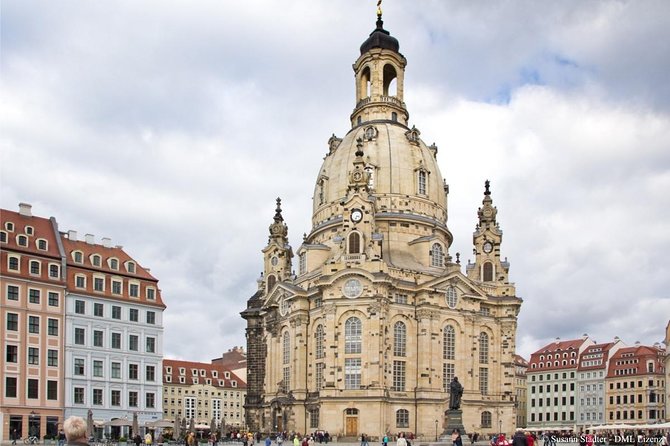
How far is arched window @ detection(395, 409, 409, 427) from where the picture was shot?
3255 inches

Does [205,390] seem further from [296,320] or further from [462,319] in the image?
[462,319]

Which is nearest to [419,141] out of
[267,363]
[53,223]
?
[267,363]

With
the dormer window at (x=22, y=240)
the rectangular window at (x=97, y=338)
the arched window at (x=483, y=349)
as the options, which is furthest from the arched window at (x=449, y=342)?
the dormer window at (x=22, y=240)

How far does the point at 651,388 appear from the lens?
→ 392 ft

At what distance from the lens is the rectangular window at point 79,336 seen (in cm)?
7244

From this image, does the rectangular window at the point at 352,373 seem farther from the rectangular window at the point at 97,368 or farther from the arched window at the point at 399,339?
the rectangular window at the point at 97,368

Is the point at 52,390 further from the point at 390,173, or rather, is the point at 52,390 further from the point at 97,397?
the point at 390,173

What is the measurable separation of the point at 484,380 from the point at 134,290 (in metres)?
39.7

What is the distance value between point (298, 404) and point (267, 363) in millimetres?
11125

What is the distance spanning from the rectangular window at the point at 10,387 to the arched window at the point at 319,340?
31134 mm

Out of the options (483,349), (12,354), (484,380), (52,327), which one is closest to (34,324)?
(52,327)

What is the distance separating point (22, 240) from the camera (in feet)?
232

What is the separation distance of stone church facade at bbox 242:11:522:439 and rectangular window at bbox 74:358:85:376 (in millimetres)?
23361

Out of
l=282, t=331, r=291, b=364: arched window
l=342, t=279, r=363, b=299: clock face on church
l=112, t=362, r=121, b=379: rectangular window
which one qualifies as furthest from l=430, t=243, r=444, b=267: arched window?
l=112, t=362, r=121, b=379: rectangular window
